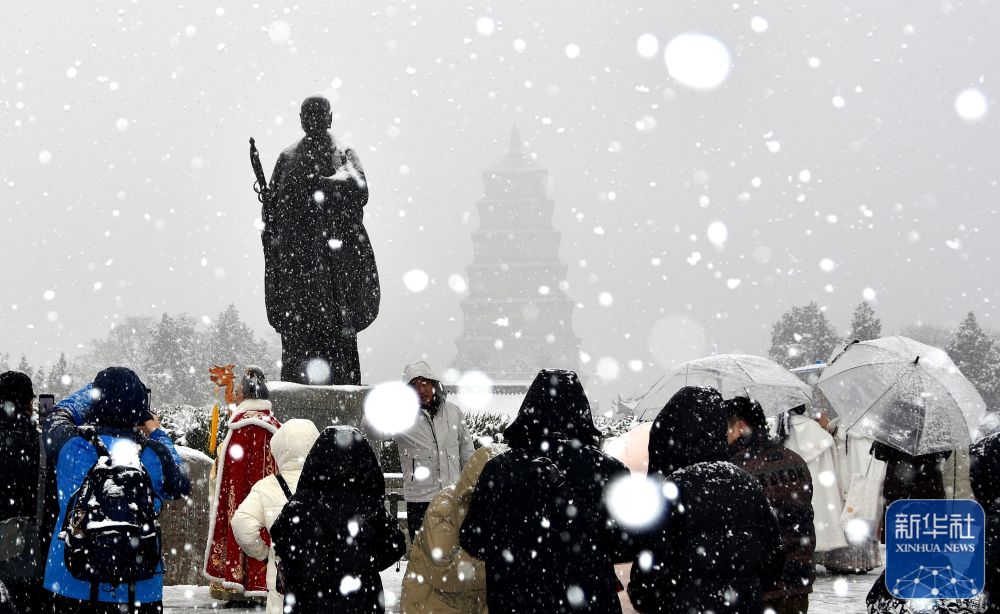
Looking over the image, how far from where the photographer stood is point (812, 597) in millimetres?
7762

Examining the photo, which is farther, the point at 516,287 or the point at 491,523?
the point at 516,287

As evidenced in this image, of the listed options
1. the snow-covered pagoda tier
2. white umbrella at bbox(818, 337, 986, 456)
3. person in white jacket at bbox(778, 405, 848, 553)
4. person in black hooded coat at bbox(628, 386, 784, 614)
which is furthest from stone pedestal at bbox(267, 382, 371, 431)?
the snow-covered pagoda tier

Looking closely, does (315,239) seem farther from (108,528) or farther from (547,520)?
(547,520)

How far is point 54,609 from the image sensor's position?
4.14 metres

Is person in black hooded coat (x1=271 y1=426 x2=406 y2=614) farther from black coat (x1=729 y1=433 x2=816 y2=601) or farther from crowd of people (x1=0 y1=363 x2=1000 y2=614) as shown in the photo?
black coat (x1=729 y1=433 x2=816 y2=601)

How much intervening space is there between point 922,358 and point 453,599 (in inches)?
123

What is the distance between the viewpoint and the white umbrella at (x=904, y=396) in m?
5.39

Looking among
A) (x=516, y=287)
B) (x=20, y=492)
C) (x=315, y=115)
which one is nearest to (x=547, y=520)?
(x=20, y=492)

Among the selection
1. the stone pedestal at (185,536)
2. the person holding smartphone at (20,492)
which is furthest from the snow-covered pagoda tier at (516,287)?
the person holding smartphone at (20,492)

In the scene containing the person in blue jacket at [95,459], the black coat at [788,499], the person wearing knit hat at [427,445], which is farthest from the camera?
the person wearing knit hat at [427,445]

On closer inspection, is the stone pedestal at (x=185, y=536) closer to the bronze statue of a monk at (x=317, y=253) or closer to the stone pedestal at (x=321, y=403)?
the stone pedestal at (x=321, y=403)

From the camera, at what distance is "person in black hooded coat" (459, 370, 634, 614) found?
3.53 meters

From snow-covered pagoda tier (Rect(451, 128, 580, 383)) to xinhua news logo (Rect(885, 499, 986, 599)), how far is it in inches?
3192

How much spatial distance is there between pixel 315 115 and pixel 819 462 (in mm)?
4936
